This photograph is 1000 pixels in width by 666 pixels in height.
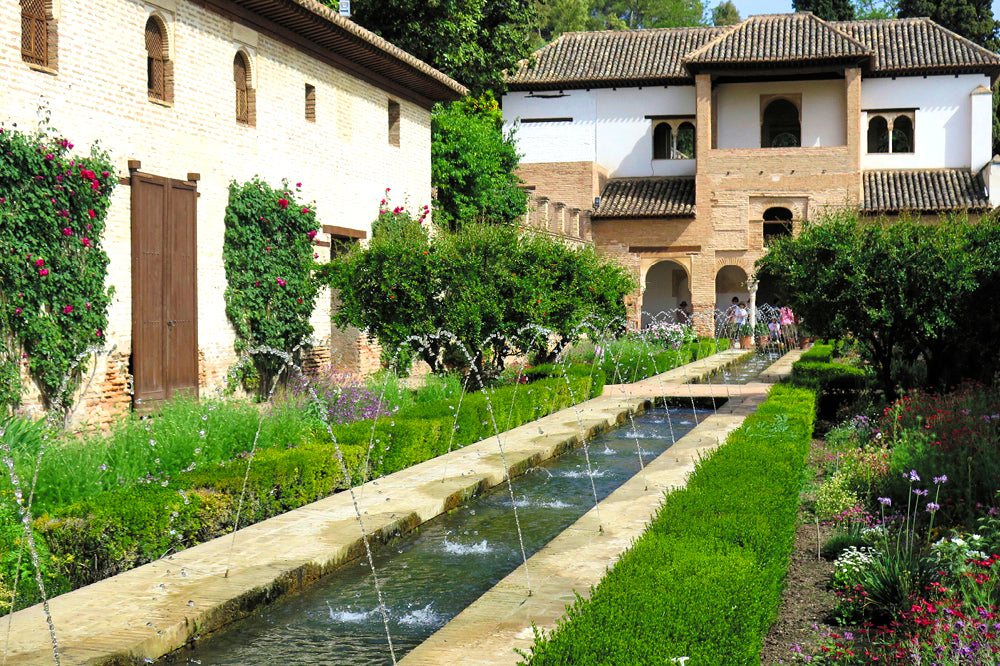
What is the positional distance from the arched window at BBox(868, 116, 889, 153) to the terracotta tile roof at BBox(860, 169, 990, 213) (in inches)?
66.6

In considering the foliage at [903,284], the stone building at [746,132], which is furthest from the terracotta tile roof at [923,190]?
the foliage at [903,284]

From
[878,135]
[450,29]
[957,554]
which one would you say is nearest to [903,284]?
[957,554]

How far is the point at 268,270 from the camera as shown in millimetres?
13344

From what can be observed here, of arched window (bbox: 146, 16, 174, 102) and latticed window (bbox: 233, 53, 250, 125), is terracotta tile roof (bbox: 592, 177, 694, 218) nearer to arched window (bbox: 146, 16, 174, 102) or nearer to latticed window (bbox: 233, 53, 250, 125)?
latticed window (bbox: 233, 53, 250, 125)

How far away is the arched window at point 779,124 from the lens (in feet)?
109

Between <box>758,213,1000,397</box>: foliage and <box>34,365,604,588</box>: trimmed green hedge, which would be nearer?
<box>34,365,604,588</box>: trimmed green hedge

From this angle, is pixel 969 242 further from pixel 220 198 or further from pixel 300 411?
pixel 220 198

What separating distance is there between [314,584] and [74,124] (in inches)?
265

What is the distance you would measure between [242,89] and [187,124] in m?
1.55

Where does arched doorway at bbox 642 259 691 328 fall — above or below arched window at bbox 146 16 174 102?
below

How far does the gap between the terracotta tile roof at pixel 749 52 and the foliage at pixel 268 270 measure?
Answer: 57.6ft

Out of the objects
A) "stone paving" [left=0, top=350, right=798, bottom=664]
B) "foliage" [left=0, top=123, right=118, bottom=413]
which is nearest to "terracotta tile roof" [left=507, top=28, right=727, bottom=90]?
"foliage" [left=0, top=123, right=118, bottom=413]

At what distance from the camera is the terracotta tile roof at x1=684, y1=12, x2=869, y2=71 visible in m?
28.5

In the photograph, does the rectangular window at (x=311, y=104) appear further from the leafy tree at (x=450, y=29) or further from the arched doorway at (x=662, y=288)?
the arched doorway at (x=662, y=288)
